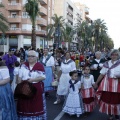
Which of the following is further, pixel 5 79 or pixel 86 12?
pixel 86 12

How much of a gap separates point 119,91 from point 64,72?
2.79 meters

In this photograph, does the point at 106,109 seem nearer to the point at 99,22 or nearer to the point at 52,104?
the point at 52,104

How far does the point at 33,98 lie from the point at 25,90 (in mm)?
280

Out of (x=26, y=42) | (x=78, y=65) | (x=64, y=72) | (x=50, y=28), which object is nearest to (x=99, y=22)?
(x=50, y=28)

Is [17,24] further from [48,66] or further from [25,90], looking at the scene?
[25,90]

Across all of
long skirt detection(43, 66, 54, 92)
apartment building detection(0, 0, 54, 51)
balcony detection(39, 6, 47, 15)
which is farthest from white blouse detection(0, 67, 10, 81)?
balcony detection(39, 6, 47, 15)

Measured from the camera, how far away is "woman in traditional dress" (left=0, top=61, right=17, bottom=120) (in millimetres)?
4875

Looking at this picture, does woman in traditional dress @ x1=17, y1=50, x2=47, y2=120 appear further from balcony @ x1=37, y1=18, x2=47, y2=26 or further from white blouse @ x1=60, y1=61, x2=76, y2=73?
balcony @ x1=37, y1=18, x2=47, y2=26

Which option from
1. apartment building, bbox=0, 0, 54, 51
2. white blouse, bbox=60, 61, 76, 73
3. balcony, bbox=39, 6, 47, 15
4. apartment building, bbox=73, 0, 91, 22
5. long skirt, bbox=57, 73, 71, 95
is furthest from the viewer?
apartment building, bbox=73, 0, 91, 22

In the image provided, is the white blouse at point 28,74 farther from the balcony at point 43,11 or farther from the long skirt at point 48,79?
the balcony at point 43,11

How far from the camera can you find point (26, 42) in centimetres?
6006

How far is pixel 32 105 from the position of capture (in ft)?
17.0

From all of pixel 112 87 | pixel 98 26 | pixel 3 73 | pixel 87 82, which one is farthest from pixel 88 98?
pixel 98 26

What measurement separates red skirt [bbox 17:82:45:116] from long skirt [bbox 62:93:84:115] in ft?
7.44
